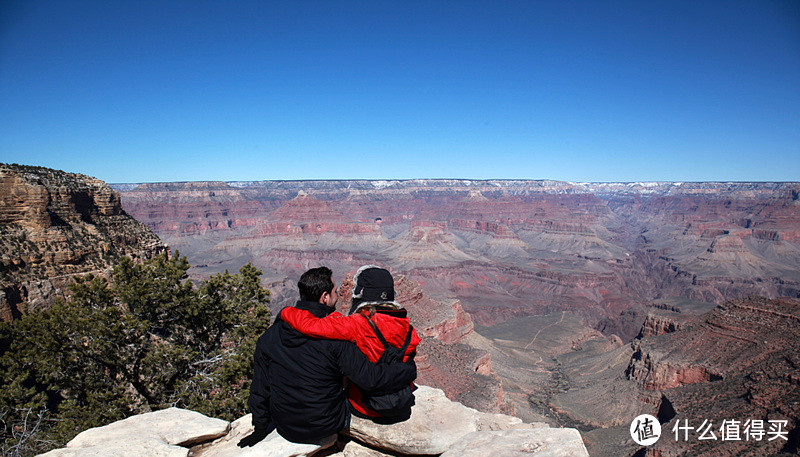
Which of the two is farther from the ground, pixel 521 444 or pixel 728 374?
pixel 521 444

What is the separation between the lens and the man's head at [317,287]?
18.2 feet

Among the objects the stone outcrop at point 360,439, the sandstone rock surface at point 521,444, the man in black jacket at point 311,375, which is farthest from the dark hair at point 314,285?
the sandstone rock surface at point 521,444

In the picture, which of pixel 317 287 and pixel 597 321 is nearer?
pixel 317 287

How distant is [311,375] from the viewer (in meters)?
5.38

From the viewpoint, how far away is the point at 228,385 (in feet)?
43.8

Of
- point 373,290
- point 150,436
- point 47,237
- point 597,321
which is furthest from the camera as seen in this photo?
point 597,321

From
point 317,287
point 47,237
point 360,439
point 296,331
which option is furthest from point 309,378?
point 47,237

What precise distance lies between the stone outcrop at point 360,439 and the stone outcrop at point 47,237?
2000cm

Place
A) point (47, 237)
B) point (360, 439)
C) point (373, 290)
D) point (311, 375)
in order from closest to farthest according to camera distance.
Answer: point (311, 375)
point (373, 290)
point (360, 439)
point (47, 237)

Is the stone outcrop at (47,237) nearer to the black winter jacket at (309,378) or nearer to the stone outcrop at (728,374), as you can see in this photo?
the black winter jacket at (309,378)

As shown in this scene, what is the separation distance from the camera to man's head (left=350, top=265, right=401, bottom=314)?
5801mm

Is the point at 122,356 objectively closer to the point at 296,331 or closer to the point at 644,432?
the point at 296,331

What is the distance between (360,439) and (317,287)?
114 inches

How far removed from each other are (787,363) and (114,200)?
6088 centimetres
